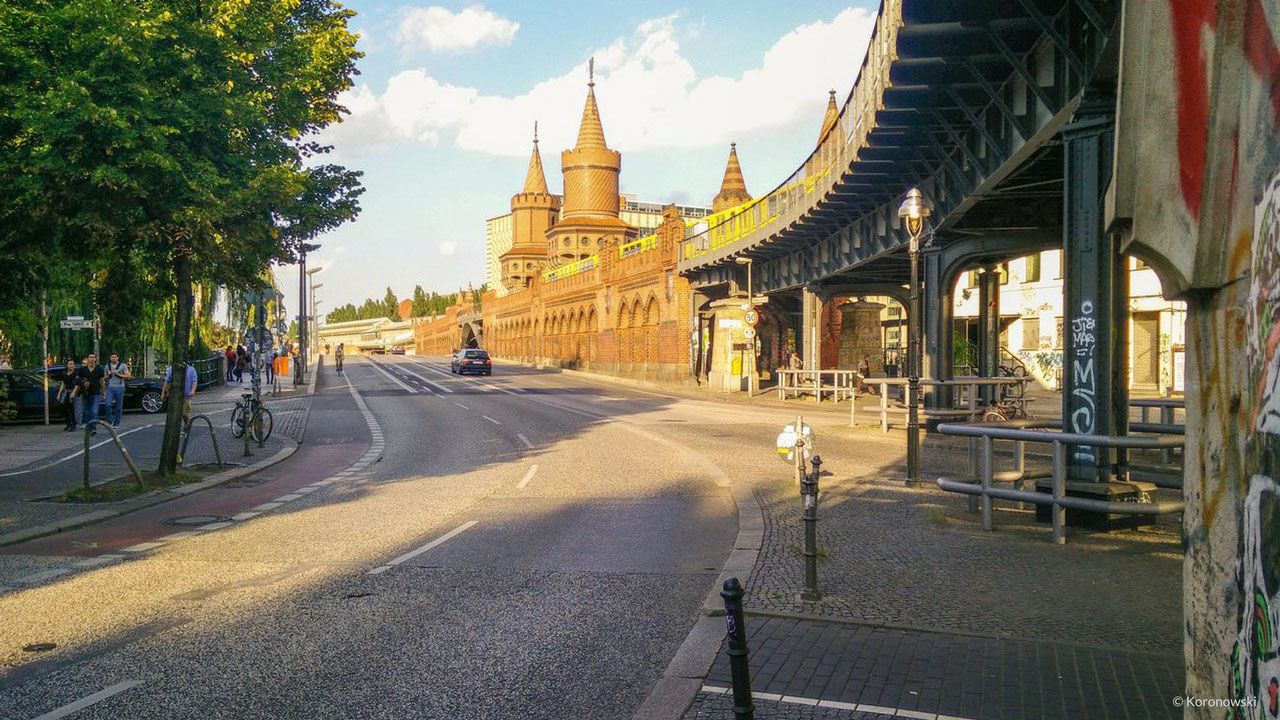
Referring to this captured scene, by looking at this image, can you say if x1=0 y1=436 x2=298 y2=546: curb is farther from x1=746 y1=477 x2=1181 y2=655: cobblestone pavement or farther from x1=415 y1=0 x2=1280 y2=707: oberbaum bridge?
x1=415 y1=0 x2=1280 y2=707: oberbaum bridge

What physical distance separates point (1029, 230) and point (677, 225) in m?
34.9

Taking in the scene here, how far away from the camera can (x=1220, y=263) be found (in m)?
3.03

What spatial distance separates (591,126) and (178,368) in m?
98.1

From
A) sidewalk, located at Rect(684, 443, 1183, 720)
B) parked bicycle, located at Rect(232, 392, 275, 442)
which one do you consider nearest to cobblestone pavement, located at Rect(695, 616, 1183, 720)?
sidewalk, located at Rect(684, 443, 1183, 720)

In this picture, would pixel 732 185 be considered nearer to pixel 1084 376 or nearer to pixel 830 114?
pixel 830 114

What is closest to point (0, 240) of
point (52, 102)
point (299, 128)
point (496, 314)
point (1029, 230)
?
point (52, 102)

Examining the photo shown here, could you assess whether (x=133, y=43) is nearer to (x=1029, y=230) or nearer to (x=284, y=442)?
(x=284, y=442)

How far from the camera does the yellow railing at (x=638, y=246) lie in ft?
190

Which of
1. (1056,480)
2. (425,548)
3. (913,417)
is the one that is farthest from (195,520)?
(1056,480)

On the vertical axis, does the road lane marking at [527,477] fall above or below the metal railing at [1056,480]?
below

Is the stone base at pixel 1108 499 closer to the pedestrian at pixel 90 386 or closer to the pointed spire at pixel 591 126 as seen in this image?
the pedestrian at pixel 90 386

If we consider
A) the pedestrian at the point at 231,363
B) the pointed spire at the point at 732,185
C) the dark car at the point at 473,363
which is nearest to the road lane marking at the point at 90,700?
the pedestrian at the point at 231,363

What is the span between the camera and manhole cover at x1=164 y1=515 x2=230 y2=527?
36.6 ft

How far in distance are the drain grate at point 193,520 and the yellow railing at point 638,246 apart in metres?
46.6
